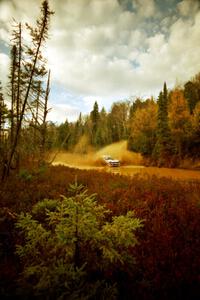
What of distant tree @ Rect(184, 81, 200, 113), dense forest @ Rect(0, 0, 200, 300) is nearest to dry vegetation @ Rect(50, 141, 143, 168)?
distant tree @ Rect(184, 81, 200, 113)

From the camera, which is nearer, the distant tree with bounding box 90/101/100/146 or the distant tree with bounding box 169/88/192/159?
the distant tree with bounding box 169/88/192/159

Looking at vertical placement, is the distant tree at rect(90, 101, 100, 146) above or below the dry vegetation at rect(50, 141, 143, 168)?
above

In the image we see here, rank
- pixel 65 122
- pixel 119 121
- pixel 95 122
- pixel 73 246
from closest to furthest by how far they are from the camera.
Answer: pixel 73 246
pixel 65 122
pixel 95 122
pixel 119 121

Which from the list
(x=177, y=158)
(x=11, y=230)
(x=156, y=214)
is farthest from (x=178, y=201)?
(x=177, y=158)

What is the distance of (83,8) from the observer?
1212cm

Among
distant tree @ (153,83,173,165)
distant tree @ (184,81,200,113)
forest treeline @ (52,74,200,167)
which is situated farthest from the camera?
distant tree @ (184,81,200,113)

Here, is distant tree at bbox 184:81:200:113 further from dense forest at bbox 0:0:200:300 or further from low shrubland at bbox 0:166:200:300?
low shrubland at bbox 0:166:200:300

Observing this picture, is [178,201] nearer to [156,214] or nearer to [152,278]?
[156,214]

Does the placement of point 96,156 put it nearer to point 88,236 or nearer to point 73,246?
point 73,246

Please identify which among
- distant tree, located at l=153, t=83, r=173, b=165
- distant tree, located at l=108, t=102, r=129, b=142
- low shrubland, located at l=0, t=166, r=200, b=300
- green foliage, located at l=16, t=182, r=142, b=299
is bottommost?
low shrubland, located at l=0, t=166, r=200, b=300

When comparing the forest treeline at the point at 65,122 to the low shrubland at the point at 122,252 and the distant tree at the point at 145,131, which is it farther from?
the low shrubland at the point at 122,252

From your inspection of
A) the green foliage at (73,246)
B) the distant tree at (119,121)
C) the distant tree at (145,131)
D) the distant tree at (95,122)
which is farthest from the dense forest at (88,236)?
the distant tree at (119,121)

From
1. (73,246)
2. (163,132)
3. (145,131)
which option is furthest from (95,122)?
(73,246)

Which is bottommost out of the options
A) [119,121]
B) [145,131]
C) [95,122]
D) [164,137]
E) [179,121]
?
[164,137]
